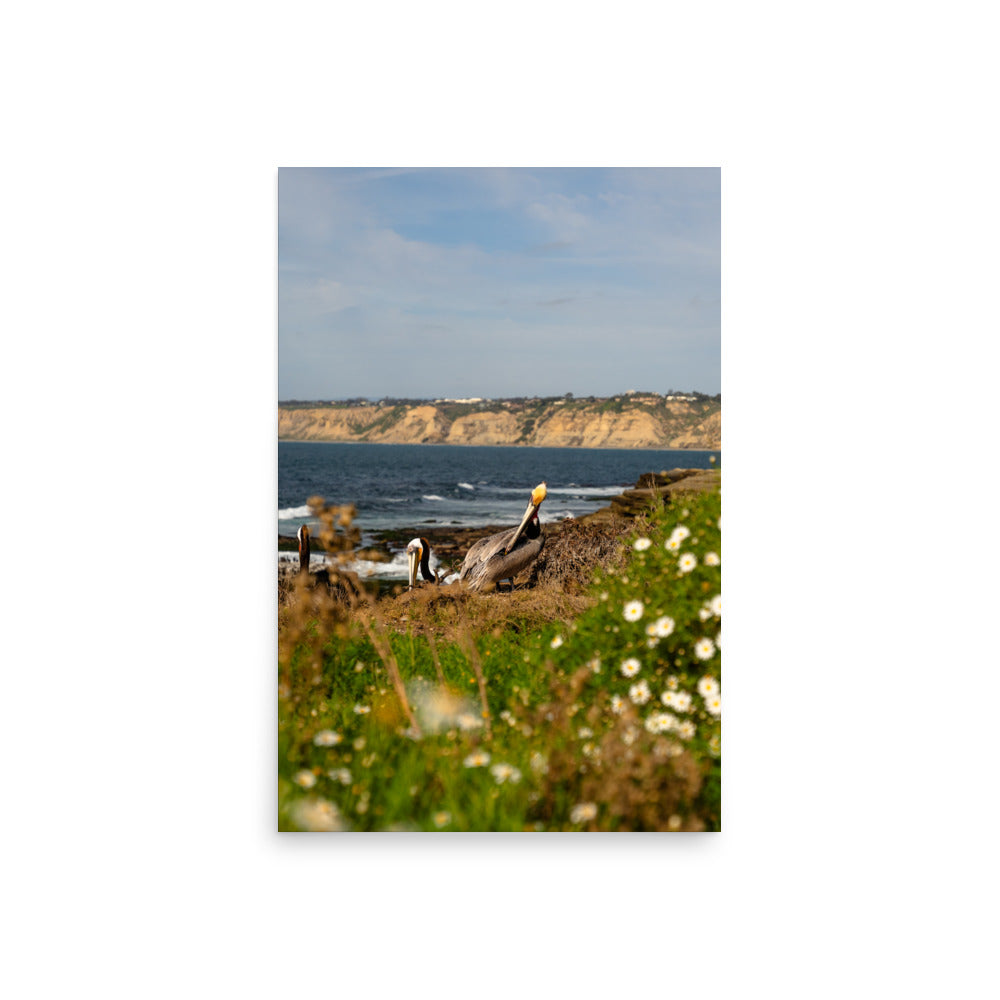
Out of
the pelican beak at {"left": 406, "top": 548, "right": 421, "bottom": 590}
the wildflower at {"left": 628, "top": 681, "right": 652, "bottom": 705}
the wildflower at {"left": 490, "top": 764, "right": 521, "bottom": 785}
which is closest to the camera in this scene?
the wildflower at {"left": 490, "top": 764, "right": 521, "bottom": 785}

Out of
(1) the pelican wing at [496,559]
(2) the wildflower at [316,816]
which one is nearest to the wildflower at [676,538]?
(1) the pelican wing at [496,559]

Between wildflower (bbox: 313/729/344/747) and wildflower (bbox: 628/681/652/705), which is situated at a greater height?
wildflower (bbox: 628/681/652/705)

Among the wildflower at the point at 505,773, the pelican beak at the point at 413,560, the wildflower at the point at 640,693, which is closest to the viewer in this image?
the wildflower at the point at 505,773

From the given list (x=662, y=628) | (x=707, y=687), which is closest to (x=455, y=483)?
(x=662, y=628)

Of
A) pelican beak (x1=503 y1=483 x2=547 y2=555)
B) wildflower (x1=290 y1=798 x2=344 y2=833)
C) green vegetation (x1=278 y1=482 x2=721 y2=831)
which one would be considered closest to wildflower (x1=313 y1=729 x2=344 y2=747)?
green vegetation (x1=278 y1=482 x2=721 y2=831)

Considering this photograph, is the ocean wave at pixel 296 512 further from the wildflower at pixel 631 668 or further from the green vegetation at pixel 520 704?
the wildflower at pixel 631 668

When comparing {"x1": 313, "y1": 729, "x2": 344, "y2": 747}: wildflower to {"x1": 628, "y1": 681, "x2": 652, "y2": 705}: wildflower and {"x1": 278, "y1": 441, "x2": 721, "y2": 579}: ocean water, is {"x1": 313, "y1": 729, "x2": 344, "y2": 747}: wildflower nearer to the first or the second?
{"x1": 278, "y1": 441, "x2": 721, "y2": 579}: ocean water
